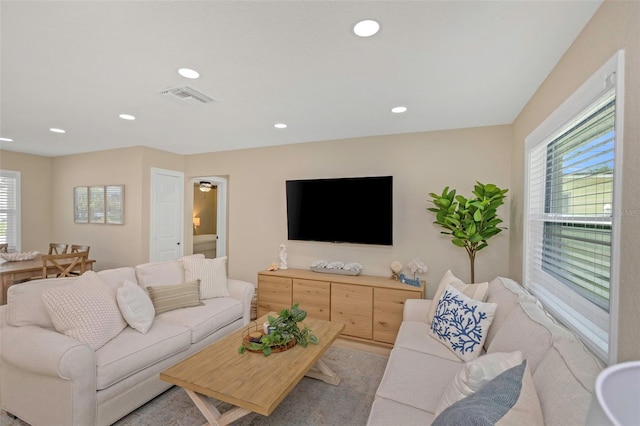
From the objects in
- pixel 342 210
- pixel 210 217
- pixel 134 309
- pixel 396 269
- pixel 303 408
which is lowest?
pixel 303 408

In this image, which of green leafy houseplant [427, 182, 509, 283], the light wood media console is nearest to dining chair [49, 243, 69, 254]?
the light wood media console

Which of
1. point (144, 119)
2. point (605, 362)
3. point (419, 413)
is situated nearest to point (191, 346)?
point (419, 413)

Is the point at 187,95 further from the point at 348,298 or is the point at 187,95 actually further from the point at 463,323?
the point at 463,323

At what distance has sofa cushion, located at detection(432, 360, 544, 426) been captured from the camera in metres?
0.87

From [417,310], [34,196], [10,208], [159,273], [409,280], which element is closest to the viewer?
[417,310]

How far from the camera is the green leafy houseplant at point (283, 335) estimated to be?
1.99m

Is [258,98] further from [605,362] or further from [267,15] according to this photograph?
[605,362]

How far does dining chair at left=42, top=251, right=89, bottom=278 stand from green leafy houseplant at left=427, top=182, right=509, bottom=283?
443 centimetres

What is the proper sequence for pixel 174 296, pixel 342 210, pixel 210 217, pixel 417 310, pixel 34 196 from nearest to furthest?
1. pixel 417 310
2. pixel 174 296
3. pixel 342 210
4. pixel 34 196
5. pixel 210 217

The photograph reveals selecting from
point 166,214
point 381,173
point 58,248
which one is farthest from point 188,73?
point 58,248

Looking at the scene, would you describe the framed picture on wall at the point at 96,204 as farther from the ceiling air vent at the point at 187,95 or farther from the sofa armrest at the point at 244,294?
the ceiling air vent at the point at 187,95

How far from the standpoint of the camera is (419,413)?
139 cm

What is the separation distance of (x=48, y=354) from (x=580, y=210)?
3.23m

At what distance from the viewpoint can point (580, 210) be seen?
1.67 metres
